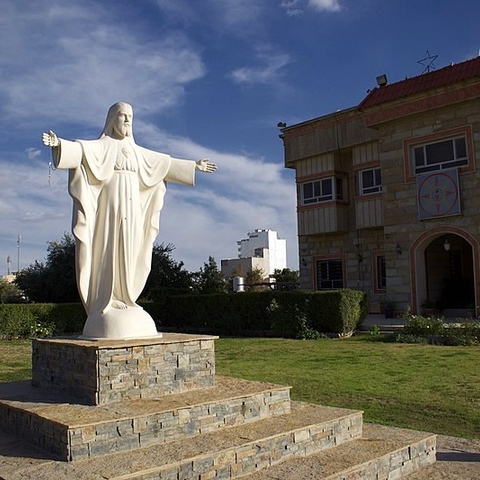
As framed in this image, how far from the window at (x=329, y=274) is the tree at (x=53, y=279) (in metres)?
10.9

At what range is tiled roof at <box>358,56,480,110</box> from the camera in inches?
664

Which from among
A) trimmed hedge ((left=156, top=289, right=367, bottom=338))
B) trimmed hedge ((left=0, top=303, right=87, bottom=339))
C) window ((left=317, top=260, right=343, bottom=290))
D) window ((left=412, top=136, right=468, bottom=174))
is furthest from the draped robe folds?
window ((left=317, top=260, right=343, bottom=290))

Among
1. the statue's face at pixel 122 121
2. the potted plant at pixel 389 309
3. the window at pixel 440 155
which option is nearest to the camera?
the statue's face at pixel 122 121

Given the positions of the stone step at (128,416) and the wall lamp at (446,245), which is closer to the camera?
the stone step at (128,416)

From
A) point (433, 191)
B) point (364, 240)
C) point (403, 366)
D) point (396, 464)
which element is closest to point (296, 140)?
point (364, 240)

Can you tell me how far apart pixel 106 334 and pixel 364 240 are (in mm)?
17136

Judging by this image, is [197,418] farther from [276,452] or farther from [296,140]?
[296,140]

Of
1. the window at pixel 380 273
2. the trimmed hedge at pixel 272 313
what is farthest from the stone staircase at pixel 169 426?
the window at pixel 380 273

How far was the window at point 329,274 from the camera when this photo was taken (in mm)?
22609

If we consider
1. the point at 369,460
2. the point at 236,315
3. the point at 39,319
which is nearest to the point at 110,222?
the point at 369,460

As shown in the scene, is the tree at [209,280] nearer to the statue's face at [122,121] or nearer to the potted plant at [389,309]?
the potted plant at [389,309]

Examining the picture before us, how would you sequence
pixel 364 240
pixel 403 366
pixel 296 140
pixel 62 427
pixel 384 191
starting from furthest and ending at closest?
pixel 296 140 → pixel 364 240 → pixel 384 191 → pixel 403 366 → pixel 62 427

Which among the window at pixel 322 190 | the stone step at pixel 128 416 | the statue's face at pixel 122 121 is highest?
the window at pixel 322 190

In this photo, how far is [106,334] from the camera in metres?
5.82
